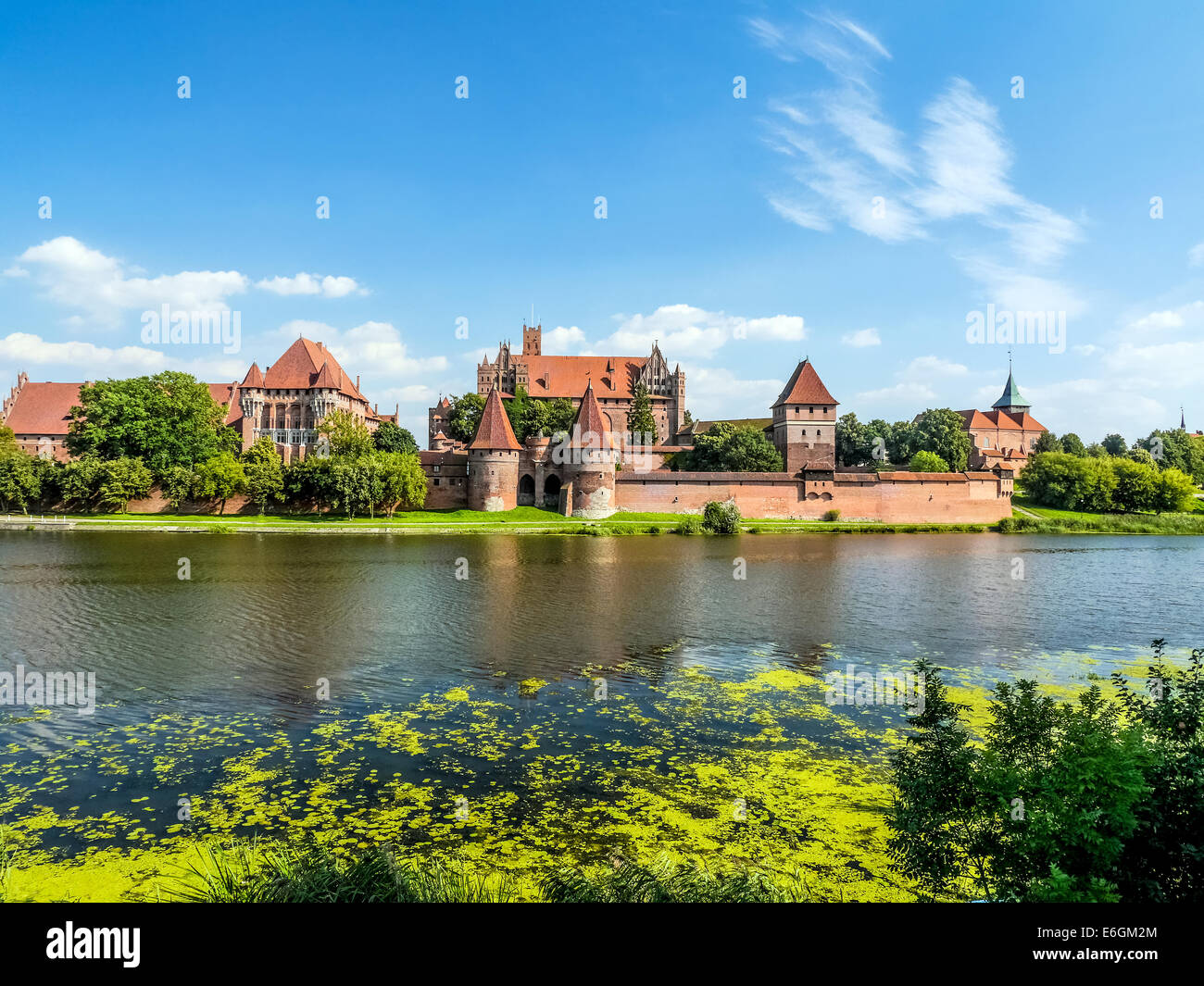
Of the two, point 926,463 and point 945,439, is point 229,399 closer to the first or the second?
point 926,463

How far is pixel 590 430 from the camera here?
50969 millimetres

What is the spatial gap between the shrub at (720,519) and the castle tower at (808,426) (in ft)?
45.6

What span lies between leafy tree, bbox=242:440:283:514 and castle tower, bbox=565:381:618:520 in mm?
18598

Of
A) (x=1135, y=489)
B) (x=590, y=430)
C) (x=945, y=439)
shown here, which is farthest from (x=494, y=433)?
(x=1135, y=489)

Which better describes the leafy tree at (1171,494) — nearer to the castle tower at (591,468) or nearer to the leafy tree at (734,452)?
the leafy tree at (734,452)

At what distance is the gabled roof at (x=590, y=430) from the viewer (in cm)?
5084

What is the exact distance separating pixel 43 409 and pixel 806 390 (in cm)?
6378

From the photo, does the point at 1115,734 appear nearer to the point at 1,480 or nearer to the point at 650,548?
the point at 650,548

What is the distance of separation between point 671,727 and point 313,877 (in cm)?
568

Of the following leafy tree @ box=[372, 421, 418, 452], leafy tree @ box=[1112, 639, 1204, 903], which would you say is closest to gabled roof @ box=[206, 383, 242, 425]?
leafy tree @ box=[372, 421, 418, 452]

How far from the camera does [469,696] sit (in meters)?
11.7
